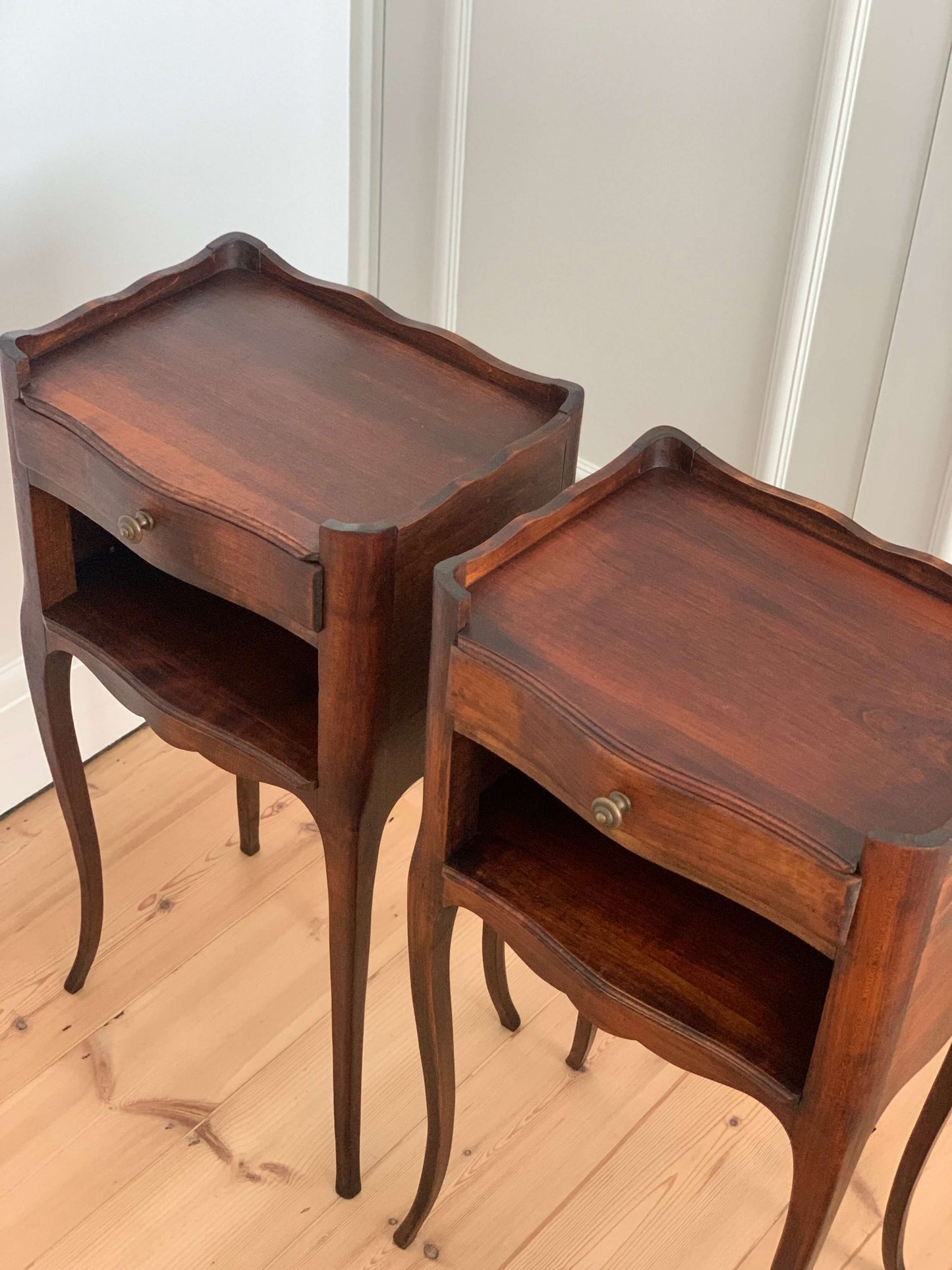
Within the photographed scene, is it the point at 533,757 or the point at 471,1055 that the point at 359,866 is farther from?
the point at 471,1055

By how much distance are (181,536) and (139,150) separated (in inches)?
30.2

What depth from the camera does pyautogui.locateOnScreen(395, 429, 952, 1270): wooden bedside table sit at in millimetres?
902

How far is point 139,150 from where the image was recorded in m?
1.72

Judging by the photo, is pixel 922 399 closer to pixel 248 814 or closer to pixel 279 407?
pixel 279 407

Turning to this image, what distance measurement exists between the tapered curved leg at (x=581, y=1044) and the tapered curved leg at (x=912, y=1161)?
36 centimetres

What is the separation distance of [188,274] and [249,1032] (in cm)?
87

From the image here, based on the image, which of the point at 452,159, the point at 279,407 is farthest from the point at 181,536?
the point at 452,159

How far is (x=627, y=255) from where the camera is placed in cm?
180

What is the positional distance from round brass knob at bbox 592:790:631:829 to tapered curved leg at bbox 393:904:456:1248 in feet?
0.85

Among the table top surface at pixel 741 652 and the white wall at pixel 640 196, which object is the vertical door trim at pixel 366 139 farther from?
the table top surface at pixel 741 652

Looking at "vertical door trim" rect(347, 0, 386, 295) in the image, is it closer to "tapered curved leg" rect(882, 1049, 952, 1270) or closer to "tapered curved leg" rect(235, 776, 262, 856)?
"tapered curved leg" rect(235, 776, 262, 856)

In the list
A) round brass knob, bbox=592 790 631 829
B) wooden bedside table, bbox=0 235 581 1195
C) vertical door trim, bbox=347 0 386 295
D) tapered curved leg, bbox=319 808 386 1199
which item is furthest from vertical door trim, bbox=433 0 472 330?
round brass knob, bbox=592 790 631 829

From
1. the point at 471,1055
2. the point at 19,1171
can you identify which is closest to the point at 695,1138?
the point at 471,1055

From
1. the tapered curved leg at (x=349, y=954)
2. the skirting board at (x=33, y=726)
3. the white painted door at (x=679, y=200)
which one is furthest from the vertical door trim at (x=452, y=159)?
the tapered curved leg at (x=349, y=954)
